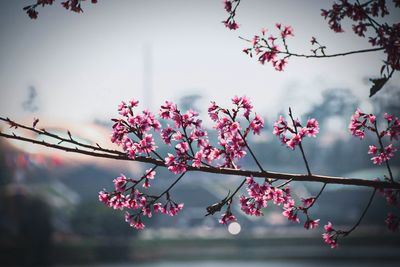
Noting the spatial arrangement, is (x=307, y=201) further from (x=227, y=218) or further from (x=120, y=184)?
(x=120, y=184)

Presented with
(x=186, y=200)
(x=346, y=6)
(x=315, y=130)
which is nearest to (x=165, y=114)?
(x=315, y=130)

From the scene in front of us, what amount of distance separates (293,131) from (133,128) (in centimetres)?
125

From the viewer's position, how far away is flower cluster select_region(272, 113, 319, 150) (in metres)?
3.65

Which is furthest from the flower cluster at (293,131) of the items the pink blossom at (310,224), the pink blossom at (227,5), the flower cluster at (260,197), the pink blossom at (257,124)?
the pink blossom at (227,5)

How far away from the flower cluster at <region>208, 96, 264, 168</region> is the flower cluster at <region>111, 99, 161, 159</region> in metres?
0.49

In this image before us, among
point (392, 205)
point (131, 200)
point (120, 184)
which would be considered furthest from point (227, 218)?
point (392, 205)

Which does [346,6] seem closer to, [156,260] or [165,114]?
[165,114]

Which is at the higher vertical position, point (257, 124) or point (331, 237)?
point (257, 124)

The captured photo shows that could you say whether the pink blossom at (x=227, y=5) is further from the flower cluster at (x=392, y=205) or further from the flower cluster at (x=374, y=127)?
the flower cluster at (x=392, y=205)

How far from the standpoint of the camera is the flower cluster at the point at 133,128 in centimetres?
360

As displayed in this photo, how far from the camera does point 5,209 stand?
42.8m

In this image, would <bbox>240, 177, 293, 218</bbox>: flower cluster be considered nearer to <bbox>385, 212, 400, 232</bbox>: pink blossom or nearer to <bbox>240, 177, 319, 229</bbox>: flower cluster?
<bbox>240, 177, 319, 229</bbox>: flower cluster

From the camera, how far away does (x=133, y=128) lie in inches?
146

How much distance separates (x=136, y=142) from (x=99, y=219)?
45009 mm
